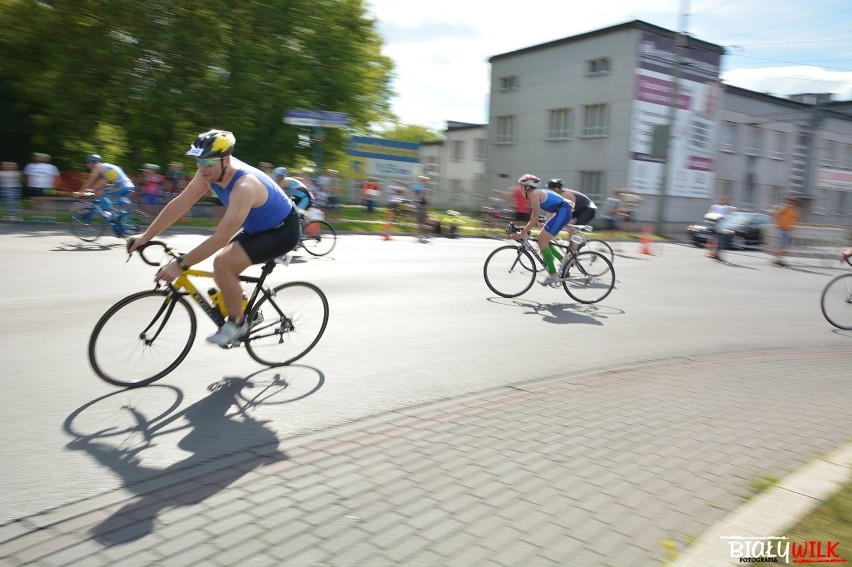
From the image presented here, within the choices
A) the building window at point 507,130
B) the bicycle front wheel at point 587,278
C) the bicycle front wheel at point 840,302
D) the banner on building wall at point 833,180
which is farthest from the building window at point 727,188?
the bicycle front wheel at point 587,278

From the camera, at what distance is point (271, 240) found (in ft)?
18.4

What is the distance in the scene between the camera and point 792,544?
121 inches

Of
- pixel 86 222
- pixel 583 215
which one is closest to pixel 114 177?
pixel 86 222

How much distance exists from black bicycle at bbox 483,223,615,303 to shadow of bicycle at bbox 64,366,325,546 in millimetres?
5685

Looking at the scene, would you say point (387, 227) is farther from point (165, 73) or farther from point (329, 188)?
point (165, 73)

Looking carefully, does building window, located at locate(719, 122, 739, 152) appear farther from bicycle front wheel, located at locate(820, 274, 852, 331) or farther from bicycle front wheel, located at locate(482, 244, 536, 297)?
bicycle front wheel, located at locate(482, 244, 536, 297)

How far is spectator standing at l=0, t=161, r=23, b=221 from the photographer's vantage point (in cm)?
1755

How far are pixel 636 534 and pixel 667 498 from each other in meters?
0.52

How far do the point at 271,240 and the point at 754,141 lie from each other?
42.5 metres

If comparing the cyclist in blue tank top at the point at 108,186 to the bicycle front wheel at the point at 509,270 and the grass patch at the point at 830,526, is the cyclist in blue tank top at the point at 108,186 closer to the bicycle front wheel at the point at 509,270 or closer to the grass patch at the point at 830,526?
the bicycle front wheel at the point at 509,270

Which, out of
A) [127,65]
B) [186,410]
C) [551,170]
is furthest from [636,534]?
[551,170]

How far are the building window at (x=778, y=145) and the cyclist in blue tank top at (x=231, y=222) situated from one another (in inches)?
1730

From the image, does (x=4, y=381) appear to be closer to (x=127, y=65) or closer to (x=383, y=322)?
(x=383, y=322)

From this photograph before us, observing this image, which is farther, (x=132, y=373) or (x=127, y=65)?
(x=127, y=65)
